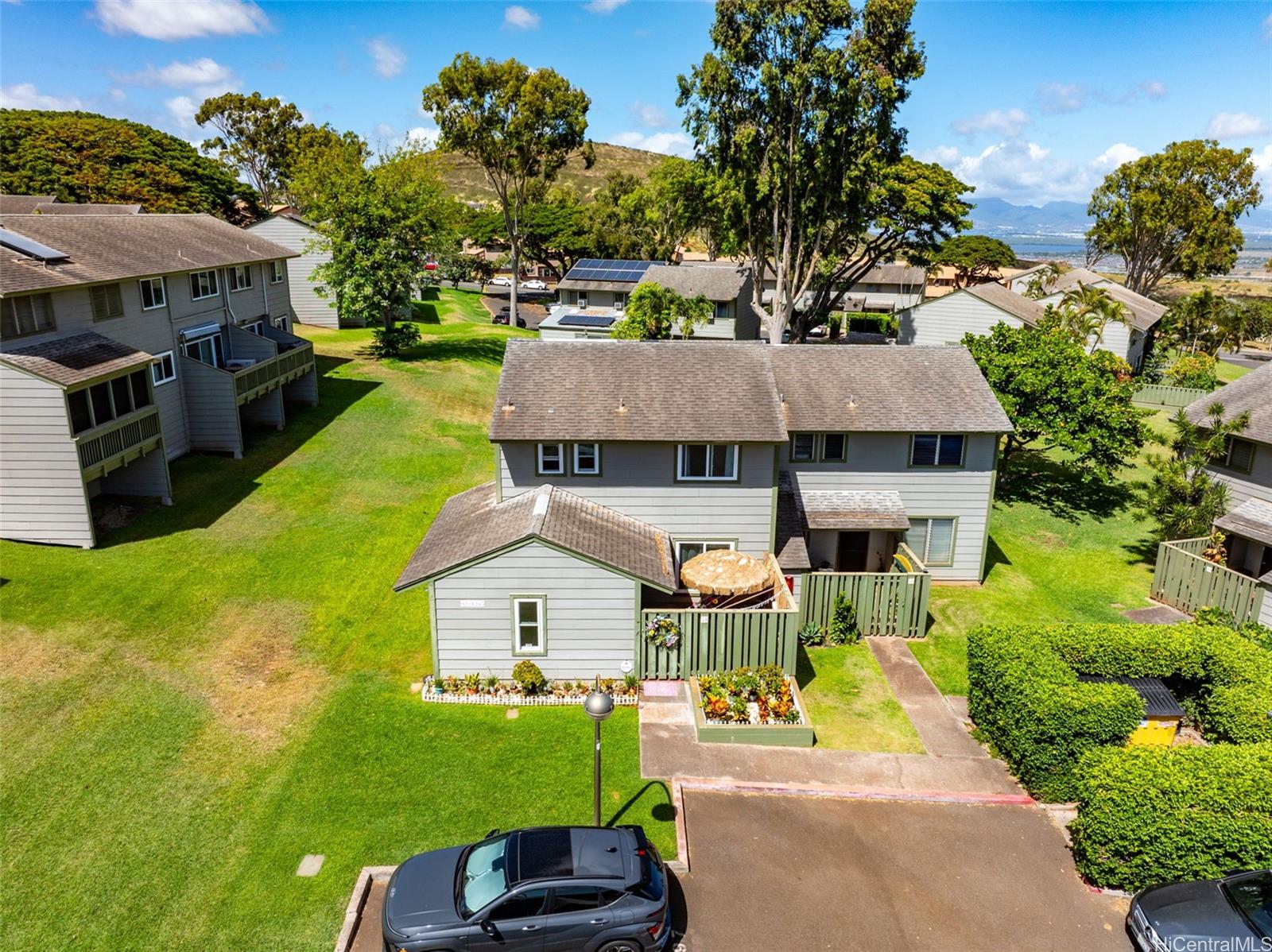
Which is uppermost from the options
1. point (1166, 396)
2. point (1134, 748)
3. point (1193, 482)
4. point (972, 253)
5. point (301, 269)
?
point (972, 253)

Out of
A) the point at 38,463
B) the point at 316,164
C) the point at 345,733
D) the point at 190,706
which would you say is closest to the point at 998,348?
the point at 345,733

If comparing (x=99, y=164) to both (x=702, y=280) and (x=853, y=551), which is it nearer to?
(x=702, y=280)

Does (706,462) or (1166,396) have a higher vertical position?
(706,462)

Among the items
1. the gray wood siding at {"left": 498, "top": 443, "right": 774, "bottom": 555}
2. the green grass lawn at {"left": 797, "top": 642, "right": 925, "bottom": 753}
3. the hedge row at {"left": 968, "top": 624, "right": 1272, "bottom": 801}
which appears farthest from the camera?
the gray wood siding at {"left": 498, "top": 443, "right": 774, "bottom": 555}

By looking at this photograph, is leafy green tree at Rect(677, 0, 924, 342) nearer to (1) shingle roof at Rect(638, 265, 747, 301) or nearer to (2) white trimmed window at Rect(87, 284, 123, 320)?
(1) shingle roof at Rect(638, 265, 747, 301)

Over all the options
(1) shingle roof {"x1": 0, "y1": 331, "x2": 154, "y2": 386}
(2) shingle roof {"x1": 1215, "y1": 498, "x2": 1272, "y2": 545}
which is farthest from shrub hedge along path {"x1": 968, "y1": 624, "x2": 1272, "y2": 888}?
(1) shingle roof {"x1": 0, "y1": 331, "x2": 154, "y2": 386}

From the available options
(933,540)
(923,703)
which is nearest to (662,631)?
(923,703)

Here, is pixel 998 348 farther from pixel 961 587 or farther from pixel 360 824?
pixel 360 824

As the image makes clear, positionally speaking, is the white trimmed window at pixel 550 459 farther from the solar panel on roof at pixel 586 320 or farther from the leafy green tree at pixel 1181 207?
the leafy green tree at pixel 1181 207
